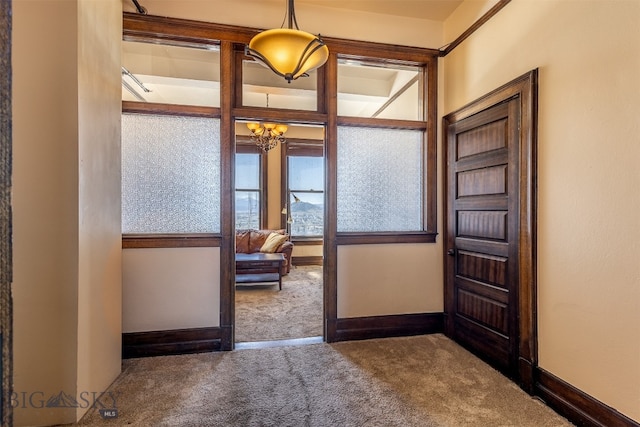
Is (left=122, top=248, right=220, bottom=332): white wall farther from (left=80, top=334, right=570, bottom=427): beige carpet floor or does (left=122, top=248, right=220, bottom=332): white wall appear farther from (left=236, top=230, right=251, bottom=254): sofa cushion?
(left=236, top=230, right=251, bottom=254): sofa cushion

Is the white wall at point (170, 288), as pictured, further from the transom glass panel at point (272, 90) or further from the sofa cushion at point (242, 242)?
the sofa cushion at point (242, 242)

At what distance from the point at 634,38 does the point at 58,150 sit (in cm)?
326

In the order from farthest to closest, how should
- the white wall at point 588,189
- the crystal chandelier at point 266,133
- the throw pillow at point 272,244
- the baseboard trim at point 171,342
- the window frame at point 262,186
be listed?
the window frame at point 262,186, the throw pillow at point 272,244, the crystal chandelier at point 266,133, the baseboard trim at point 171,342, the white wall at point 588,189

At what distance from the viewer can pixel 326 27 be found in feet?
10.7

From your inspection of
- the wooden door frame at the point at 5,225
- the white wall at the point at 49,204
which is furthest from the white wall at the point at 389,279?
the wooden door frame at the point at 5,225

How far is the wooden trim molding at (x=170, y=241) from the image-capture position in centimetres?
290

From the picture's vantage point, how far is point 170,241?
2.96 m

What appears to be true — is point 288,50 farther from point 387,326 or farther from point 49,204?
point 387,326

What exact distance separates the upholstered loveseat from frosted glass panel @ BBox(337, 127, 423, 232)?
2904 mm

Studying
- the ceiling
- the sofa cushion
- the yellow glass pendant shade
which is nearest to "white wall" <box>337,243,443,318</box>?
the yellow glass pendant shade

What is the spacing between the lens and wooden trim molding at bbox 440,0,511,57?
2705mm

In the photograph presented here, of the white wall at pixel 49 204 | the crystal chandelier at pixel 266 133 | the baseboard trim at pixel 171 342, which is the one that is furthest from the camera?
the crystal chandelier at pixel 266 133

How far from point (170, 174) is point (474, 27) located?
3.08m

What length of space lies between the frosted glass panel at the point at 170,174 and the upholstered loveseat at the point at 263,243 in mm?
2982
